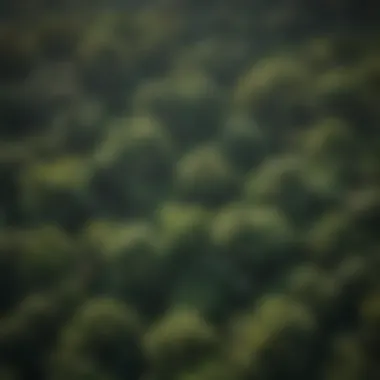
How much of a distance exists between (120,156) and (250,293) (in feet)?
0.93

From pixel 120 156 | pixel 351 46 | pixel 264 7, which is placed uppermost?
pixel 264 7

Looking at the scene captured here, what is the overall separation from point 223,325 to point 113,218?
8.8 inches

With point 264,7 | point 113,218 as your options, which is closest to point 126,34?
point 264,7

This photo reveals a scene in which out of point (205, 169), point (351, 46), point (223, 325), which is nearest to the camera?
point (223, 325)

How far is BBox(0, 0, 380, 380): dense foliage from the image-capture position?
79 cm

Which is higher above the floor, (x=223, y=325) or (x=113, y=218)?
(x=113, y=218)

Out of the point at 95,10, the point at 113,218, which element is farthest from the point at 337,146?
the point at 95,10

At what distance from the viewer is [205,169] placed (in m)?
0.92

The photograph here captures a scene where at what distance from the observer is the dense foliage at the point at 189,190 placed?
787mm

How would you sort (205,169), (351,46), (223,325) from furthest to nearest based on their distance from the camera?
(351,46), (205,169), (223,325)

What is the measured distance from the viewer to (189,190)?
3.02 ft

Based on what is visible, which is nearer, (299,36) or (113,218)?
(113,218)

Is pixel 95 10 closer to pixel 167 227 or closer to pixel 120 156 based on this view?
pixel 120 156

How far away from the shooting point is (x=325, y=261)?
848mm
